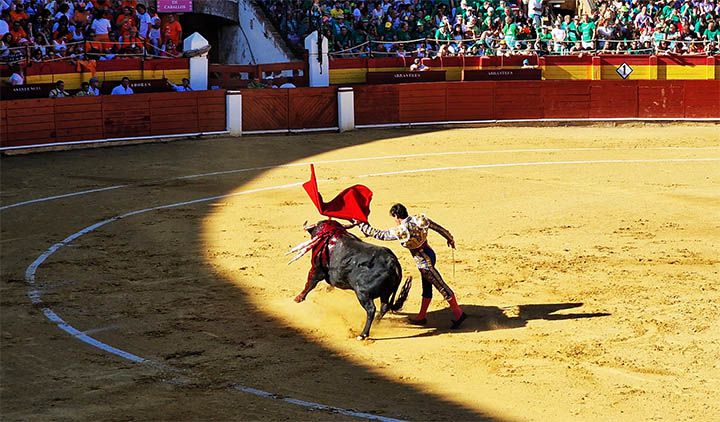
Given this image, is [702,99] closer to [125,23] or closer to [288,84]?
[288,84]

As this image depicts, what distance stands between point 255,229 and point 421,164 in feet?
21.6

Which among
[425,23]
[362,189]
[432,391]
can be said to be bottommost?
[432,391]

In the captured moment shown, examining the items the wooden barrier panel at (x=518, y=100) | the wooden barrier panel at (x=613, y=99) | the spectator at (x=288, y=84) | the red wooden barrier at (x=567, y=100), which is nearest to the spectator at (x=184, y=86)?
the spectator at (x=288, y=84)

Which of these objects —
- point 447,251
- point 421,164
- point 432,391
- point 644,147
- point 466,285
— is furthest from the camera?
point 644,147

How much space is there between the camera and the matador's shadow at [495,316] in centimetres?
1112

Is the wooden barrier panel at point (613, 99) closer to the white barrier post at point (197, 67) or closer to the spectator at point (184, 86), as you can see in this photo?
the white barrier post at point (197, 67)

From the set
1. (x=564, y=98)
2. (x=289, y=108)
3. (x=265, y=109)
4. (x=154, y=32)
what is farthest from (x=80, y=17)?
(x=564, y=98)

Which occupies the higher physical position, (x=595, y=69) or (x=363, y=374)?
(x=595, y=69)

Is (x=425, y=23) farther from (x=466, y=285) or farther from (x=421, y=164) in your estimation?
(x=466, y=285)

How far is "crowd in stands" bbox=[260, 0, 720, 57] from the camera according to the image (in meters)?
32.0

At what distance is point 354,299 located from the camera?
39.3 feet

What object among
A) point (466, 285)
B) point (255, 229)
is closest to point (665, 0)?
point (255, 229)

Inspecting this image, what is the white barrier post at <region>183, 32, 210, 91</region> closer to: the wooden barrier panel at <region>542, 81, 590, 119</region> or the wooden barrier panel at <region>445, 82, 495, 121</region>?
the wooden barrier panel at <region>445, 82, 495, 121</region>

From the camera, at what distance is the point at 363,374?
31.8 feet
